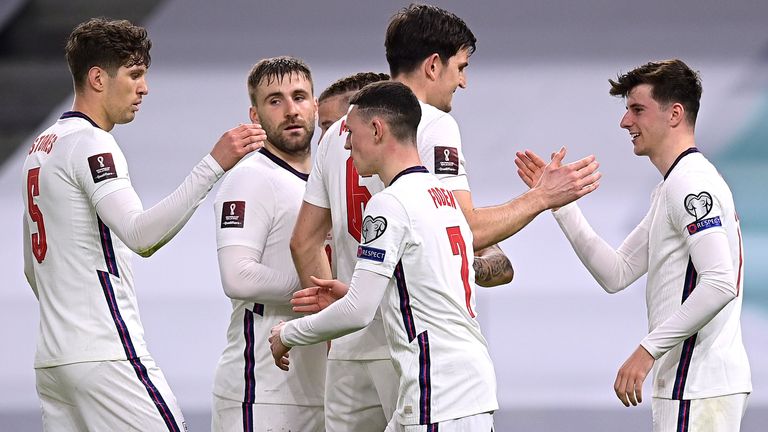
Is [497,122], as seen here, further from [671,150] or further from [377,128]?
[377,128]

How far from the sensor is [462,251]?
126 inches

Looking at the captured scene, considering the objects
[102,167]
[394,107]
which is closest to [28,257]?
[102,167]

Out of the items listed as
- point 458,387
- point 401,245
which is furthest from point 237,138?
point 458,387

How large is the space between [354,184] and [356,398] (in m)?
0.71

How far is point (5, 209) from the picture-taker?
28.3ft

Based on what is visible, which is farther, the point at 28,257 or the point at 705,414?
the point at 28,257

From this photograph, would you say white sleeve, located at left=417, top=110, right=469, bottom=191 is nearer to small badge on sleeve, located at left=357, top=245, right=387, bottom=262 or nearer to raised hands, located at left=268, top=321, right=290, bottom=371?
small badge on sleeve, located at left=357, top=245, right=387, bottom=262

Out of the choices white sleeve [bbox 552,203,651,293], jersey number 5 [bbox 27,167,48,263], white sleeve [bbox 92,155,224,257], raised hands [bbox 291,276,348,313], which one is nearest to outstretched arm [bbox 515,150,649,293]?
white sleeve [bbox 552,203,651,293]

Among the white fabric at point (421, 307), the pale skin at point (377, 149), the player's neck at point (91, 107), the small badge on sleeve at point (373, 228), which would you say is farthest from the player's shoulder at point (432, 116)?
the player's neck at point (91, 107)

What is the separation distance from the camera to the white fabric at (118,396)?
343 cm

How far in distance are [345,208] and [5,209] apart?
588 centimetres

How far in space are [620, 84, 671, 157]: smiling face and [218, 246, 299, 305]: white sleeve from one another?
1.35m

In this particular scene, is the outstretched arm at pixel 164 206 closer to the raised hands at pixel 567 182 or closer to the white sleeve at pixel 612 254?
the raised hands at pixel 567 182

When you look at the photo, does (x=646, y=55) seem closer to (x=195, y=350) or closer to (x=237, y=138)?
(x=195, y=350)
